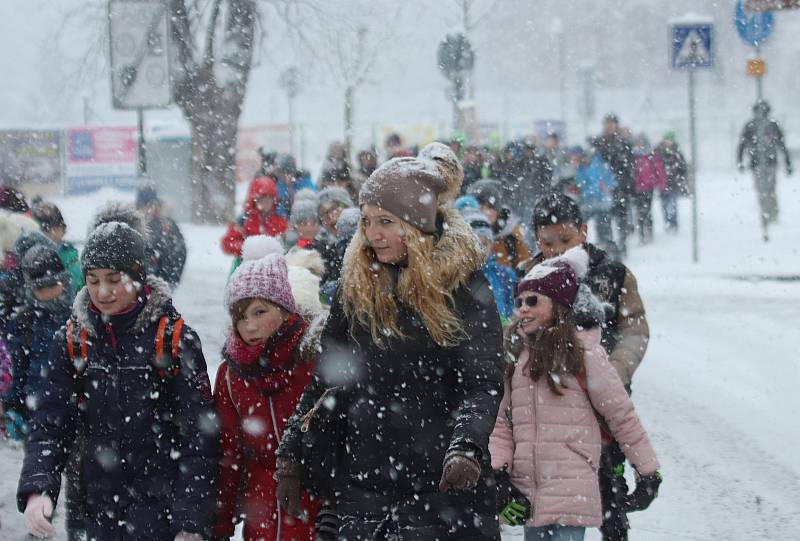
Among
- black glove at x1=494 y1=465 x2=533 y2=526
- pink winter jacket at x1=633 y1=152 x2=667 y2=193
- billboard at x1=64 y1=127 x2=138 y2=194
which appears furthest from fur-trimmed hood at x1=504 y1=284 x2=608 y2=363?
billboard at x1=64 y1=127 x2=138 y2=194

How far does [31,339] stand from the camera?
24.2 feet

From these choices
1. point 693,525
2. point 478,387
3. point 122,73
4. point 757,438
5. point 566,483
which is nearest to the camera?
point 478,387

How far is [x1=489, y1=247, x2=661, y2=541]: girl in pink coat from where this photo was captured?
4.38 m

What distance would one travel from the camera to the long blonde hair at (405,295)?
139 inches

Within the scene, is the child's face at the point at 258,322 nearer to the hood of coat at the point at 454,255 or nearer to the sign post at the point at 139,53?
the hood of coat at the point at 454,255

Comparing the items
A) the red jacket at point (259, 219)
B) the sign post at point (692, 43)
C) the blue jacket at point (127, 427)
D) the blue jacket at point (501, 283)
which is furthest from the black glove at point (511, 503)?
the sign post at point (692, 43)

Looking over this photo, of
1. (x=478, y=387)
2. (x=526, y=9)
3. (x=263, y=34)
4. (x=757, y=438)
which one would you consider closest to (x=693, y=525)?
(x=757, y=438)

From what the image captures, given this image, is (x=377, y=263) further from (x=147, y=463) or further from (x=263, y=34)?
(x=263, y=34)

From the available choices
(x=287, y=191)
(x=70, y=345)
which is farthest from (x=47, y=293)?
(x=287, y=191)

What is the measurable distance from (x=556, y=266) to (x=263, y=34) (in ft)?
70.2

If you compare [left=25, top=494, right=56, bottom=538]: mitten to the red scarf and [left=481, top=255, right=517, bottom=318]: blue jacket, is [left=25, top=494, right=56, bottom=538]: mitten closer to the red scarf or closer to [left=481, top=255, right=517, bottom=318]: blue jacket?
the red scarf

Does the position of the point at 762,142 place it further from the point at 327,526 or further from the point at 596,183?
the point at 327,526

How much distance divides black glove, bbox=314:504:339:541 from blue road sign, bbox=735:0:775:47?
14100mm

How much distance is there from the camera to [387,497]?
3.55 meters
